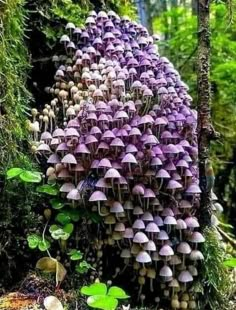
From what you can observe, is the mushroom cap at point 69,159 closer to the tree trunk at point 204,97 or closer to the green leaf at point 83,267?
the green leaf at point 83,267

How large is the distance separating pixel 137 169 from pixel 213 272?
661mm

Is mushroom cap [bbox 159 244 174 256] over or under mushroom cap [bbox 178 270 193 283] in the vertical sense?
over

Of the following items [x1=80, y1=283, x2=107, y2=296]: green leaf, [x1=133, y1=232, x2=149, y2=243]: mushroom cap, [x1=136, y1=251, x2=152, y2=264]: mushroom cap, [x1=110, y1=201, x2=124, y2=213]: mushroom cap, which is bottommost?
[x1=80, y1=283, x2=107, y2=296]: green leaf

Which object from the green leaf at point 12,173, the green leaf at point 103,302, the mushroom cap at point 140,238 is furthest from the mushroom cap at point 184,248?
the green leaf at point 12,173

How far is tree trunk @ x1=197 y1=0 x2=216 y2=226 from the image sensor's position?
2145mm

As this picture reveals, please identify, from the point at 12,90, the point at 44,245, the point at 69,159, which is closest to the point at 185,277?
the point at 44,245

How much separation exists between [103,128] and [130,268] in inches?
28.0

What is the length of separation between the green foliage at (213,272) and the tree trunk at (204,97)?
0.20 m

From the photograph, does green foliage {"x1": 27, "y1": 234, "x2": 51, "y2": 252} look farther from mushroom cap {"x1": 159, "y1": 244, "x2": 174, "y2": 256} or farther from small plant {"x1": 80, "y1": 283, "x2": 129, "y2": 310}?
mushroom cap {"x1": 159, "y1": 244, "x2": 174, "y2": 256}

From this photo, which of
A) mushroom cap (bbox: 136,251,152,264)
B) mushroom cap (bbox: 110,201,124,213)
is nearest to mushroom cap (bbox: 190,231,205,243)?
mushroom cap (bbox: 136,251,152,264)

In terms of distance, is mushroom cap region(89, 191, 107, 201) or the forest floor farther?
mushroom cap region(89, 191, 107, 201)

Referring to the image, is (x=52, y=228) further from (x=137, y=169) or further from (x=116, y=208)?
(x=137, y=169)

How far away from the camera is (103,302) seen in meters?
1.60

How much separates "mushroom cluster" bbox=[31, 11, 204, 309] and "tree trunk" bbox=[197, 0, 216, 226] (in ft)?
0.20
